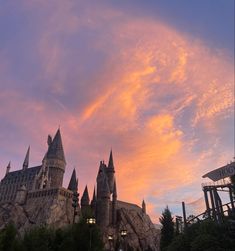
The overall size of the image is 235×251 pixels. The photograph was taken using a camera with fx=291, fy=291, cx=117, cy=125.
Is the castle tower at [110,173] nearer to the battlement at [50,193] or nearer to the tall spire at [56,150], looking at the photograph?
the battlement at [50,193]

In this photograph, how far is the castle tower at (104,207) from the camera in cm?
9038

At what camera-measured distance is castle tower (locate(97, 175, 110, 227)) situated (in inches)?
3558

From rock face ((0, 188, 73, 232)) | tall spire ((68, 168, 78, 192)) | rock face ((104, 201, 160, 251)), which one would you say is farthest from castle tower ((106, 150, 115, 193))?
rock face ((0, 188, 73, 232))

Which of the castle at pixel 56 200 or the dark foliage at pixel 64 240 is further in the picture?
the castle at pixel 56 200

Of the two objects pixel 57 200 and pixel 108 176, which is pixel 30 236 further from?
pixel 108 176

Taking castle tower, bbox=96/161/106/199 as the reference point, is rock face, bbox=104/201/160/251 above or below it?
below

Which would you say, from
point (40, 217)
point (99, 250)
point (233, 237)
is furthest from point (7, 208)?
point (233, 237)

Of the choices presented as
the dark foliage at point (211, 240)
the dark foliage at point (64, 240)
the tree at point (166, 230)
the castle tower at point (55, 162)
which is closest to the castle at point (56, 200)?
the castle tower at point (55, 162)

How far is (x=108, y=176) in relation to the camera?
105 m

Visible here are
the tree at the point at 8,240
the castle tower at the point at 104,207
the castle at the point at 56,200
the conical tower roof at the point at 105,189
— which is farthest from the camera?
the conical tower roof at the point at 105,189

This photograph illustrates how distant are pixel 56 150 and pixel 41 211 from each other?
99.0ft

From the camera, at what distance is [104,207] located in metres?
92.7

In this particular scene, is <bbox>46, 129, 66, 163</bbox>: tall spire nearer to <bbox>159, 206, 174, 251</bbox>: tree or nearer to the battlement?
the battlement

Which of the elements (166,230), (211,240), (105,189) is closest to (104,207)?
(105,189)
